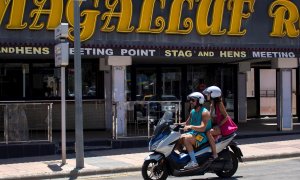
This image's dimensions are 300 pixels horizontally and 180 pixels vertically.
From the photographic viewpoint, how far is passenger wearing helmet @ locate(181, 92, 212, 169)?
402 inches

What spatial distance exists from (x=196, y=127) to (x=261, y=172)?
7.26 ft

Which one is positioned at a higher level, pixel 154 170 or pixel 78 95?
pixel 78 95

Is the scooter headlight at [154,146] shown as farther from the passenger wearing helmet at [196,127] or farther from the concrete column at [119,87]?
the concrete column at [119,87]

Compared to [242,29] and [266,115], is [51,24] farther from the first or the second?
[266,115]

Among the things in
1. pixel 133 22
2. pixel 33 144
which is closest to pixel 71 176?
pixel 33 144

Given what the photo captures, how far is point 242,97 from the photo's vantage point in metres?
22.2

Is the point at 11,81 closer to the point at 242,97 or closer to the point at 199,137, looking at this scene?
the point at 242,97

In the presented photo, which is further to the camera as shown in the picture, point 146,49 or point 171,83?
point 171,83

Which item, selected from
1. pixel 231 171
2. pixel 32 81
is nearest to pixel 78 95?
pixel 231 171

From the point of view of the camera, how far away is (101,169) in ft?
39.4

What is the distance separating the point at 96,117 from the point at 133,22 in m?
4.70

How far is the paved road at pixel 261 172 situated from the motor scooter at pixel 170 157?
0.63 m

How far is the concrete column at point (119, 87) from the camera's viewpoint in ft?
51.4

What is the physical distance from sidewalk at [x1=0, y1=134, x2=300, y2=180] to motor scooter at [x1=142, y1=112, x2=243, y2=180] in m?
2.24
